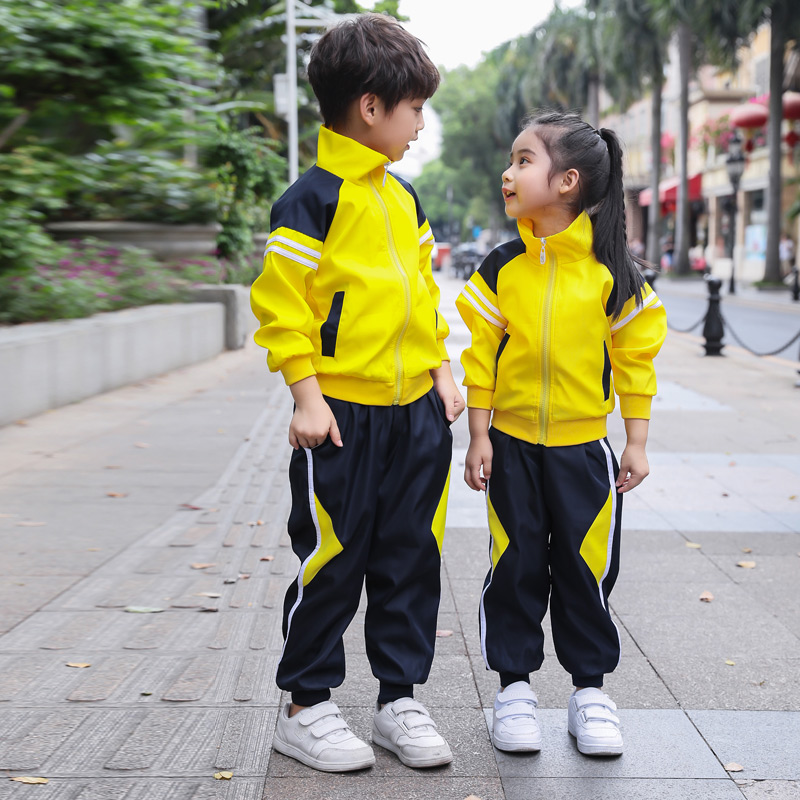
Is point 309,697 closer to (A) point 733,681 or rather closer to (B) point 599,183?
(A) point 733,681

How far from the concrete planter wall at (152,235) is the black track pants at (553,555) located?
10.4 metres

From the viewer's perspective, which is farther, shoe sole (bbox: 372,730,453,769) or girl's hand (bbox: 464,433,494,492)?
girl's hand (bbox: 464,433,494,492)

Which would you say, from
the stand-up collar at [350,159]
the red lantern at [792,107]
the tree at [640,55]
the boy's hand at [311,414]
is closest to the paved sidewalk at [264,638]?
the boy's hand at [311,414]

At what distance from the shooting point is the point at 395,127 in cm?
255

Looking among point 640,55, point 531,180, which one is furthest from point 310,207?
point 640,55

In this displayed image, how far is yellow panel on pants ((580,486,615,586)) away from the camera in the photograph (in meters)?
2.74

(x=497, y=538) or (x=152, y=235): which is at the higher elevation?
(x=152, y=235)

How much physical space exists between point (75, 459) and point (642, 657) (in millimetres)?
4029

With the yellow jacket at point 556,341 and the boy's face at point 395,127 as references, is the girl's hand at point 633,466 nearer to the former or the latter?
the yellow jacket at point 556,341

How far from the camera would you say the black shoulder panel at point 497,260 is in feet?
9.18

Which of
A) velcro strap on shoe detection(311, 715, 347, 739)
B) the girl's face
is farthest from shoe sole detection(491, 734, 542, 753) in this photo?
the girl's face

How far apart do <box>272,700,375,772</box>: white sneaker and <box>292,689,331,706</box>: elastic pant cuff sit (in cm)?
1

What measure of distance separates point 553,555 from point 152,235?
11.4 meters

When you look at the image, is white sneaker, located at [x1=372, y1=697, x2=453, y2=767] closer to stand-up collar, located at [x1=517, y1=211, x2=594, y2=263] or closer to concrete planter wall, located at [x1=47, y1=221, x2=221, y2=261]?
stand-up collar, located at [x1=517, y1=211, x2=594, y2=263]
